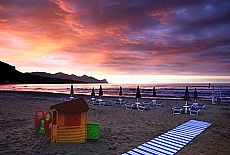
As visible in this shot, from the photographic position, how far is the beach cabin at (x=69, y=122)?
6.06 m

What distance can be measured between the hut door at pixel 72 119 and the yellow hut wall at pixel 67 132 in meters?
0.11

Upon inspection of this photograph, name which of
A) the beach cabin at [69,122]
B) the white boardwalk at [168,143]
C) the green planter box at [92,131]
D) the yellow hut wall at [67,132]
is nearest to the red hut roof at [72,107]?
the beach cabin at [69,122]

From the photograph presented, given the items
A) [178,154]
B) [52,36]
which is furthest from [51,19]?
[178,154]

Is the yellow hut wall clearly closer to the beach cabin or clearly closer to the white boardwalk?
the beach cabin

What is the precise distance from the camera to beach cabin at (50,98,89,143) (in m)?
6.06

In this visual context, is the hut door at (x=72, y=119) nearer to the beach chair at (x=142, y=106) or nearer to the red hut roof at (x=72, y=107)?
the red hut roof at (x=72, y=107)

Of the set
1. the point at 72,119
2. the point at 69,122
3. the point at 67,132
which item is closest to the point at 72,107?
the point at 72,119

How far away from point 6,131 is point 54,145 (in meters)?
3.10

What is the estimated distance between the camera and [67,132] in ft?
20.7

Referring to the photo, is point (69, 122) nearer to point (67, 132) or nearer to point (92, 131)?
point (67, 132)

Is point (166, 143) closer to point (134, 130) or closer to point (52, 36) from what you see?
point (134, 130)

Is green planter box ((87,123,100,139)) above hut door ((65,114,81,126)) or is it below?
below

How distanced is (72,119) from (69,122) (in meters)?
0.14

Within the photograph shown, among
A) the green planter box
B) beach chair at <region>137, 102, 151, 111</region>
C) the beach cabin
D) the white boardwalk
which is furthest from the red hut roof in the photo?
beach chair at <region>137, 102, 151, 111</region>
